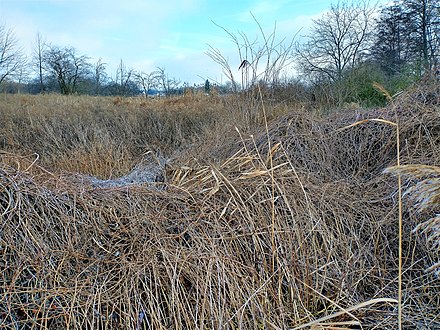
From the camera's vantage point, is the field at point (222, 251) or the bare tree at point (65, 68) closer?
the field at point (222, 251)

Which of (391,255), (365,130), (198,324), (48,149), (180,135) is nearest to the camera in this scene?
(198,324)

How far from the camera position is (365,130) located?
3273 mm

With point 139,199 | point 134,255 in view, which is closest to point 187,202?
point 139,199

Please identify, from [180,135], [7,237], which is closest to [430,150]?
[7,237]

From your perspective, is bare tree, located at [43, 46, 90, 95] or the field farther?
bare tree, located at [43, 46, 90, 95]

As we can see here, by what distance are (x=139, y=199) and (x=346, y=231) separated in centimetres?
120

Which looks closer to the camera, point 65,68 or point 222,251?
point 222,251

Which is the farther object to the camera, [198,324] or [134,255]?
[134,255]

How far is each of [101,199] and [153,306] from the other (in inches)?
30.6

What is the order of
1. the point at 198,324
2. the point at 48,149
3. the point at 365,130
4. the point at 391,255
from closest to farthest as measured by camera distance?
the point at 198,324 → the point at 391,255 → the point at 365,130 → the point at 48,149

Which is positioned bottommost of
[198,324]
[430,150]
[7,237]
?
[198,324]

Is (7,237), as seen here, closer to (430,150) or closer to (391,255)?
(391,255)

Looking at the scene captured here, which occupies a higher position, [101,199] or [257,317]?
[101,199]

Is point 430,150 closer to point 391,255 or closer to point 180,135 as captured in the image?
point 391,255
